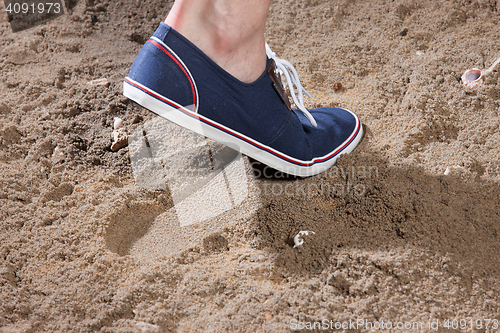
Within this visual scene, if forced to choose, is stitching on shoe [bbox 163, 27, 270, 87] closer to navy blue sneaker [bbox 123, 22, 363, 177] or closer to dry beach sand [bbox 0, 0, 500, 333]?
navy blue sneaker [bbox 123, 22, 363, 177]

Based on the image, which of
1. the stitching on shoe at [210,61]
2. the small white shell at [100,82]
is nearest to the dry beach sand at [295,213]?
the small white shell at [100,82]

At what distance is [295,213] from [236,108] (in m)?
0.40

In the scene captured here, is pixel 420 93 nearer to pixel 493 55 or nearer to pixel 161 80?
pixel 493 55

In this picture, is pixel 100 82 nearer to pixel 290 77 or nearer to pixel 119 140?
pixel 119 140

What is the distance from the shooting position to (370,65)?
1687 mm

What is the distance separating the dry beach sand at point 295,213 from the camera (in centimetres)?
96

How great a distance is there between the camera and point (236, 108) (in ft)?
3.68

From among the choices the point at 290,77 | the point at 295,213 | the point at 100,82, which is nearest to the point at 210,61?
the point at 290,77

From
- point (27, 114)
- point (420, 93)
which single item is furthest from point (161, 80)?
point (420, 93)

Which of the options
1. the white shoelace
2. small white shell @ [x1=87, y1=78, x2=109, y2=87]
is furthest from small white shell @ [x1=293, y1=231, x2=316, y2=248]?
small white shell @ [x1=87, y1=78, x2=109, y2=87]

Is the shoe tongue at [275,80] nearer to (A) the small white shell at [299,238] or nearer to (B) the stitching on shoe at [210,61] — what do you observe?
(B) the stitching on shoe at [210,61]

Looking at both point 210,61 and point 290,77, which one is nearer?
point 210,61

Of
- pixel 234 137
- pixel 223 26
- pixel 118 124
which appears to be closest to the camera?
pixel 223 26

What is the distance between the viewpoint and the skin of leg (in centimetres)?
104
